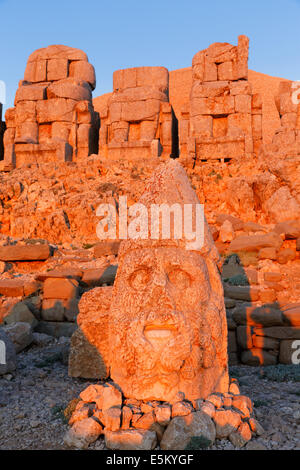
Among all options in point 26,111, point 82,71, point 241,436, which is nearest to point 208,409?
point 241,436

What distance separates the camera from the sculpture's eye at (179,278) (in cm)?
297

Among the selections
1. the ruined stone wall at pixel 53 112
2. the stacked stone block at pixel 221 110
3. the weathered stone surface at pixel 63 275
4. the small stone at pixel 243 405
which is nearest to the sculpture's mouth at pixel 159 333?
the small stone at pixel 243 405

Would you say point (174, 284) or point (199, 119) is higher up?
point (199, 119)

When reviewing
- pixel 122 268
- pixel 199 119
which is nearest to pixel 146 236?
pixel 122 268

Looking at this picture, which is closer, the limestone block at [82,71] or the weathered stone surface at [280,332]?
the weathered stone surface at [280,332]

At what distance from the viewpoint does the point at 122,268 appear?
3.11 meters

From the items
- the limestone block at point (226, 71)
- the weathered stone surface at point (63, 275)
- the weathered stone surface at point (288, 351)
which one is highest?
the limestone block at point (226, 71)

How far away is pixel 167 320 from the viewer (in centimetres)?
280

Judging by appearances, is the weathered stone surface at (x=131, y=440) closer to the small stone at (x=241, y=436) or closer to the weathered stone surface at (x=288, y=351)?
the small stone at (x=241, y=436)

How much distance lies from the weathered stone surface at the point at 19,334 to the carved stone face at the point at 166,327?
263cm

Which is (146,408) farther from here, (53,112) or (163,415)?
(53,112)

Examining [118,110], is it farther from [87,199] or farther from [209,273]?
[209,273]

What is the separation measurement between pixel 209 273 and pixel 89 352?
5.00 feet

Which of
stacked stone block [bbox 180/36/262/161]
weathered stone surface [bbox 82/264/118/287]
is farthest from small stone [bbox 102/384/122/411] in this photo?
stacked stone block [bbox 180/36/262/161]
